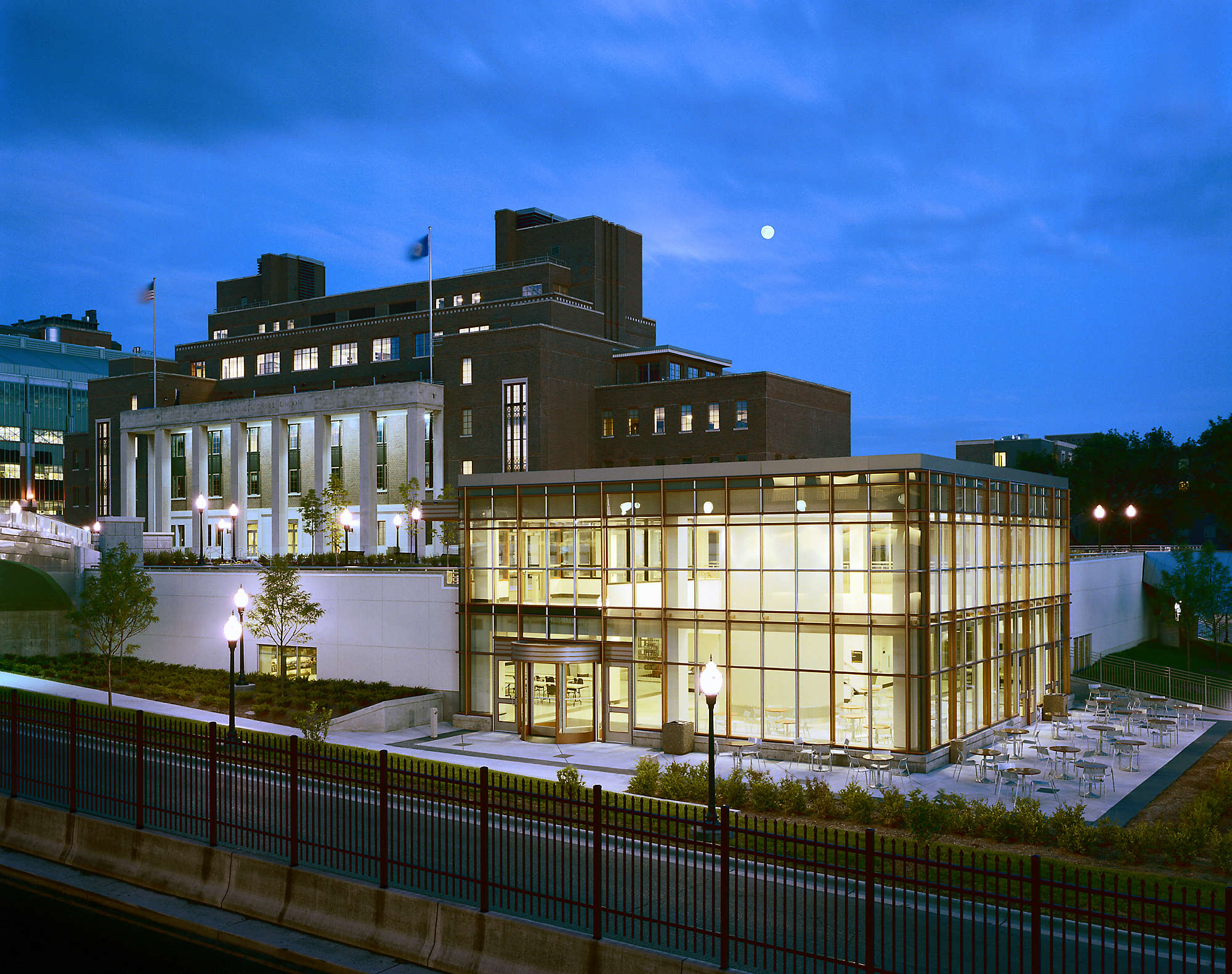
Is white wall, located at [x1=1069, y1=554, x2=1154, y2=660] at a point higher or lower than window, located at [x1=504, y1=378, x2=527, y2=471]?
lower

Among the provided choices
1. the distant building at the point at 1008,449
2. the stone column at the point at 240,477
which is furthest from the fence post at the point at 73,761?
the distant building at the point at 1008,449

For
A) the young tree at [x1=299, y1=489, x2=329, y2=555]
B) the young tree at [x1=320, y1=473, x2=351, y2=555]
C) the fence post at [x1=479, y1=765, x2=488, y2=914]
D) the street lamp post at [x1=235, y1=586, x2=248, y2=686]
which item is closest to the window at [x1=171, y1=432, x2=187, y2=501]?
the young tree at [x1=320, y1=473, x2=351, y2=555]

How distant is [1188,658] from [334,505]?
5491 cm

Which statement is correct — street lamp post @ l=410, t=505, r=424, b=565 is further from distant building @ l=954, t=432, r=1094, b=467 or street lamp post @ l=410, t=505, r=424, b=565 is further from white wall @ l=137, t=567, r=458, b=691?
distant building @ l=954, t=432, r=1094, b=467

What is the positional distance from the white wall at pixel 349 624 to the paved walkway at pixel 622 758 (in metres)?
3.53

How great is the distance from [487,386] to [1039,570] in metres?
43.7

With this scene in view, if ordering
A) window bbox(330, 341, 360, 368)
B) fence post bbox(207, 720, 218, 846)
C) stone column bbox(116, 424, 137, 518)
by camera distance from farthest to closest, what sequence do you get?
1. stone column bbox(116, 424, 137, 518)
2. window bbox(330, 341, 360, 368)
3. fence post bbox(207, 720, 218, 846)

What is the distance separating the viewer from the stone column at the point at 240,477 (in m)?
82.0

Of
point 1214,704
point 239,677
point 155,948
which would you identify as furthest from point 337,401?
point 155,948

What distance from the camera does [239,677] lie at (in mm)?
43500

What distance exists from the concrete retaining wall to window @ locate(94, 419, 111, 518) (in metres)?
86.0

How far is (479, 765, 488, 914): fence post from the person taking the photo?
1363cm

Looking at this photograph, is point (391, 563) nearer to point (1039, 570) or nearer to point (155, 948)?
point (1039, 570)

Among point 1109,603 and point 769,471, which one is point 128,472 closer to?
point 769,471
